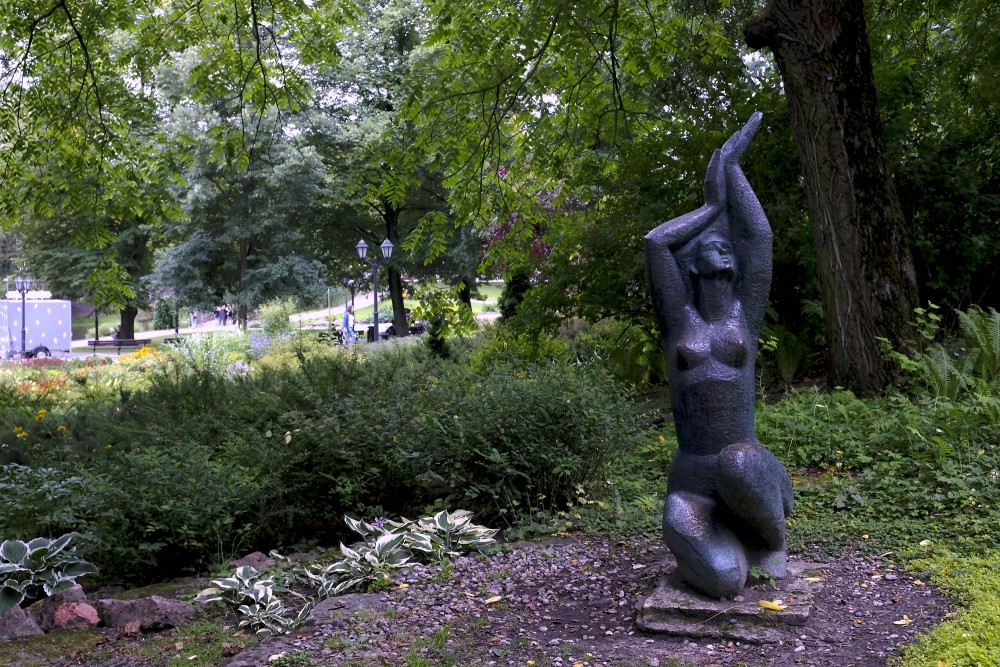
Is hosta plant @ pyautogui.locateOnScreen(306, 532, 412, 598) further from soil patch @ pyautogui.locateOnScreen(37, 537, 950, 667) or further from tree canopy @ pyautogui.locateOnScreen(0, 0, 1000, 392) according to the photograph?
tree canopy @ pyautogui.locateOnScreen(0, 0, 1000, 392)

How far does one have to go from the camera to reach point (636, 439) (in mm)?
7340

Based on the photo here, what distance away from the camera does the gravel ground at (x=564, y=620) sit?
3.95m

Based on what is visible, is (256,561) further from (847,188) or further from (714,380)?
(847,188)

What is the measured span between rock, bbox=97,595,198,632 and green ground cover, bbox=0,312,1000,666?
0.69 meters

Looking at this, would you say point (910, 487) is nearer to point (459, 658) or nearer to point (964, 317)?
point (964, 317)

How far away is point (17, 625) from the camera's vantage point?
189 inches

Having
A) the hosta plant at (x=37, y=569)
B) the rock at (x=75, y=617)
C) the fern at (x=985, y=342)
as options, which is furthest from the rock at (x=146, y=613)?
the fern at (x=985, y=342)

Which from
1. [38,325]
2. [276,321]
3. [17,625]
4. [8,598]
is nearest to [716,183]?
[17,625]

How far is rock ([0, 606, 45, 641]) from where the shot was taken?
4746mm

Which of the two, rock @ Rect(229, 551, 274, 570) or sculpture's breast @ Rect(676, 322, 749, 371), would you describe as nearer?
sculpture's breast @ Rect(676, 322, 749, 371)

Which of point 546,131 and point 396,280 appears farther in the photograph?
point 396,280

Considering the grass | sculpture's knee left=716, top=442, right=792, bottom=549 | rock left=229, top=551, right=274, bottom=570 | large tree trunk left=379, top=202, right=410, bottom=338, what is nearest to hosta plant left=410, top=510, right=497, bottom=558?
rock left=229, top=551, right=274, bottom=570

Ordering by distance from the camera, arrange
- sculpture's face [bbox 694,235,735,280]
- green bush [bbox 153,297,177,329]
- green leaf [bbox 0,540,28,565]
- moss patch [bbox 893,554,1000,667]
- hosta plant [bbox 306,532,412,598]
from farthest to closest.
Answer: green bush [bbox 153,297,177,329]
green leaf [bbox 0,540,28,565]
hosta plant [bbox 306,532,412,598]
sculpture's face [bbox 694,235,735,280]
moss patch [bbox 893,554,1000,667]

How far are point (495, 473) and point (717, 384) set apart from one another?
8.08 ft
